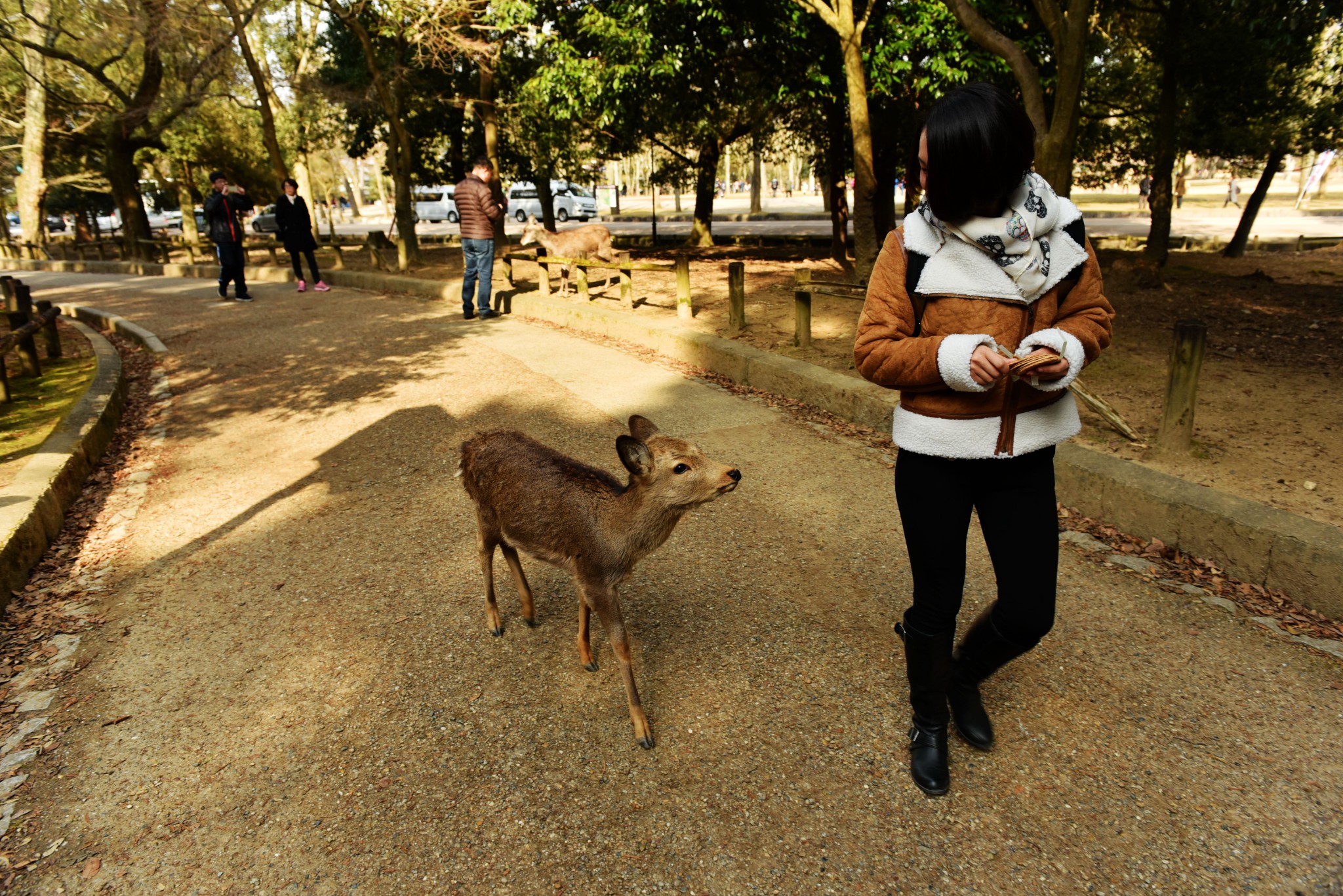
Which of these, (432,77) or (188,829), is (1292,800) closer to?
(188,829)

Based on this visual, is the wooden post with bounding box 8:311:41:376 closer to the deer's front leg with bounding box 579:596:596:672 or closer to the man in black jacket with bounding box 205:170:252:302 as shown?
the man in black jacket with bounding box 205:170:252:302

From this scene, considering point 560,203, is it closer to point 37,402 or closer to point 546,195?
point 546,195

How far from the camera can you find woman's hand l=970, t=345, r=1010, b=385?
77.4 inches

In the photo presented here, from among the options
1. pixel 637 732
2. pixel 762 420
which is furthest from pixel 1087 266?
pixel 762 420

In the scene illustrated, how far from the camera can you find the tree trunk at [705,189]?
63.3 ft

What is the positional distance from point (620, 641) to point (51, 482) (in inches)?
168

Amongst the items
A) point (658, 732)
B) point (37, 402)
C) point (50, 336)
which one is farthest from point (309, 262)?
point (658, 732)

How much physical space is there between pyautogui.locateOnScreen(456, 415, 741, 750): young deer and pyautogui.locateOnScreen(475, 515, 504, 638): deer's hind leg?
11mm

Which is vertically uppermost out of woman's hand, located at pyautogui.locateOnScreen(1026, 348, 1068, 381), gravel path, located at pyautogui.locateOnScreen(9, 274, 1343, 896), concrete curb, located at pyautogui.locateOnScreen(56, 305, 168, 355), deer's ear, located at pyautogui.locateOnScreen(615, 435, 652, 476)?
woman's hand, located at pyautogui.locateOnScreen(1026, 348, 1068, 381)

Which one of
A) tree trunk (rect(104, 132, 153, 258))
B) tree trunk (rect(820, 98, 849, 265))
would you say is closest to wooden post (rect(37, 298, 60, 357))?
tree trunk (rect(820, 98, 849, 265))

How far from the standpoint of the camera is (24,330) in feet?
23.8

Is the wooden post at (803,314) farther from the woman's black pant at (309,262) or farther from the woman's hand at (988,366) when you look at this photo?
the woman's black pant at (309,262)

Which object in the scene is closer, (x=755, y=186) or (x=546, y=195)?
(x=546, y=195)

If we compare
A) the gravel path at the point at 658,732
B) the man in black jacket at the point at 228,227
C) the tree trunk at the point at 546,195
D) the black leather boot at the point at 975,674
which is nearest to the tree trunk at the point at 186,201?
the tree trunk at the point at 546,195
